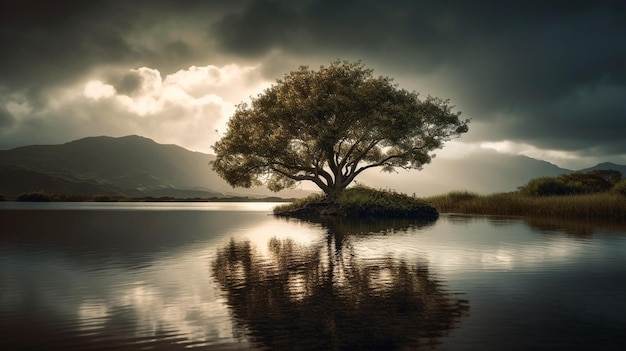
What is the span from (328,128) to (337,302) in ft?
139

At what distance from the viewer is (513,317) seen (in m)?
9.02

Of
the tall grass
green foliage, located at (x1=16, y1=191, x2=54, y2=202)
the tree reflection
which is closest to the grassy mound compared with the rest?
the tall grass

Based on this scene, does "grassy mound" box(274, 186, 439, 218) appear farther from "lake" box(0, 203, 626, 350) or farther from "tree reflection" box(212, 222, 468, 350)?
"tree reflection" box(212, 222, 468, 350)

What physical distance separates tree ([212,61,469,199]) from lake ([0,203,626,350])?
32.5 m

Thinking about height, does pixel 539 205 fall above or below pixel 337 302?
above

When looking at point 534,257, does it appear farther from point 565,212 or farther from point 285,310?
point 565,212

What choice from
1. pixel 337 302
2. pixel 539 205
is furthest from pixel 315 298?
pixel 539 205

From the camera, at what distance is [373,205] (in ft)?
169

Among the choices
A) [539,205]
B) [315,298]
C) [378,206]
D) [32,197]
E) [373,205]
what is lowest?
[315,298]

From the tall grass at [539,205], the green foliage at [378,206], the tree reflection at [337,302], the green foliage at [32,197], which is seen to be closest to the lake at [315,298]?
the tree reflection at [337,302]

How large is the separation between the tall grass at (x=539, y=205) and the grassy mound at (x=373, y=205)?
9319mm

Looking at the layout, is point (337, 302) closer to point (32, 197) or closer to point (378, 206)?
point (378, 206)

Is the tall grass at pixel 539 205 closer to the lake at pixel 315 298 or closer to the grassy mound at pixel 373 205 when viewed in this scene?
the grassy mound at pixel 373 205

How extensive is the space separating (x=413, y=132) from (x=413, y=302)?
4778cm
